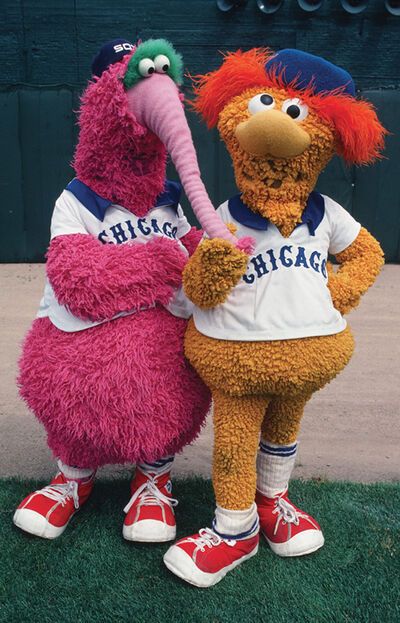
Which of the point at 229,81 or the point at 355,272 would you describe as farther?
the point at 355,272

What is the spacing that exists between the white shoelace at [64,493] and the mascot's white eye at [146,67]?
4.34 ft

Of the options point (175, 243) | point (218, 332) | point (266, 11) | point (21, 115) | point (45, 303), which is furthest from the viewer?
point (266, 11)

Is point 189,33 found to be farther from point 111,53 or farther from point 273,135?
point 273,135

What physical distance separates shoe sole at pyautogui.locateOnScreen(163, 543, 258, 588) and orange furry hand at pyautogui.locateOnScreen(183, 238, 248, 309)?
2.46ft

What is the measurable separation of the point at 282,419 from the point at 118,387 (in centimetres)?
53

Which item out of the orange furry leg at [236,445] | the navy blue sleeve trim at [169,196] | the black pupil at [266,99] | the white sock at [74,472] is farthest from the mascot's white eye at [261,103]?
the white sock at [74,472]

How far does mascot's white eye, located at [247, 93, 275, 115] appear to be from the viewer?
1.56 m

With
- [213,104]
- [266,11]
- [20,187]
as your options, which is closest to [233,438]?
[213,104]

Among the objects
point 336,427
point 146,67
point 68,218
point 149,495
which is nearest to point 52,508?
point 149,495

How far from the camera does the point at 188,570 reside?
67.2 inches

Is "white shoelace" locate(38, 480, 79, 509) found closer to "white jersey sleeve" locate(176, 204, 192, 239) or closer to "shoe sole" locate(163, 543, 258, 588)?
"shoe sole" locate(163, 543, 258, 588)

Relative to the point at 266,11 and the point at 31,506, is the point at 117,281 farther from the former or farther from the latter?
the point at 266,11

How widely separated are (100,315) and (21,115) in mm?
5313

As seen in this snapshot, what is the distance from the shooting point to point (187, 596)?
1.70m
